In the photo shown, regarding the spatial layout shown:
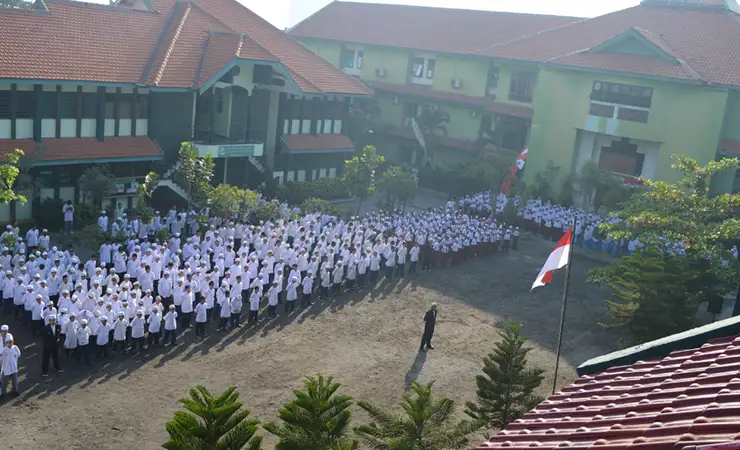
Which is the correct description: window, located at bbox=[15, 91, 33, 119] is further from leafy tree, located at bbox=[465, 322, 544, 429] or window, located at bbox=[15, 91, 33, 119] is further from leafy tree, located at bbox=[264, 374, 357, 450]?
leafy tree, located at bbox=[264, 374, 357, 450]

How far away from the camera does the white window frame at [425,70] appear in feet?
137

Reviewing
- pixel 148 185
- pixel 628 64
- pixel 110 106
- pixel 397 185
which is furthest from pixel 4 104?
pixel 628 64

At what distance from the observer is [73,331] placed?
14.2 m

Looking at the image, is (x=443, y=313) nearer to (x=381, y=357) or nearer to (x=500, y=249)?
(x=381, y=357)

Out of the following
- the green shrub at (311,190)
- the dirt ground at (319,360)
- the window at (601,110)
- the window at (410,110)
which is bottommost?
the dirt ground at (319,360)

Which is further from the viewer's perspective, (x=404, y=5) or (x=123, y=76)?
(x=404, y=5)

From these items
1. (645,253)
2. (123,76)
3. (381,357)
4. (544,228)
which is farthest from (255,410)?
(544,228)

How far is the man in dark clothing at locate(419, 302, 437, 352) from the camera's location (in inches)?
665

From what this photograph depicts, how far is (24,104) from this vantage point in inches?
890

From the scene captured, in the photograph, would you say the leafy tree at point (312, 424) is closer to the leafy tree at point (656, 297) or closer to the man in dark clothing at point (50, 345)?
the man in dark clothing at point (50, 345)

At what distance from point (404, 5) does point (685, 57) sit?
19.7 meters

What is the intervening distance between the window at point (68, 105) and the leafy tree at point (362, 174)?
32.9ft

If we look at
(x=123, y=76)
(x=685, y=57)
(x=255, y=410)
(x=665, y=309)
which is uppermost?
(x=685, y=57)

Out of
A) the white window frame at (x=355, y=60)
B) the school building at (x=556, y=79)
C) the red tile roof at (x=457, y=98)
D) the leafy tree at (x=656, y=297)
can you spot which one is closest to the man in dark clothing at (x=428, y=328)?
the leafy tree at (x=656, y=297)
